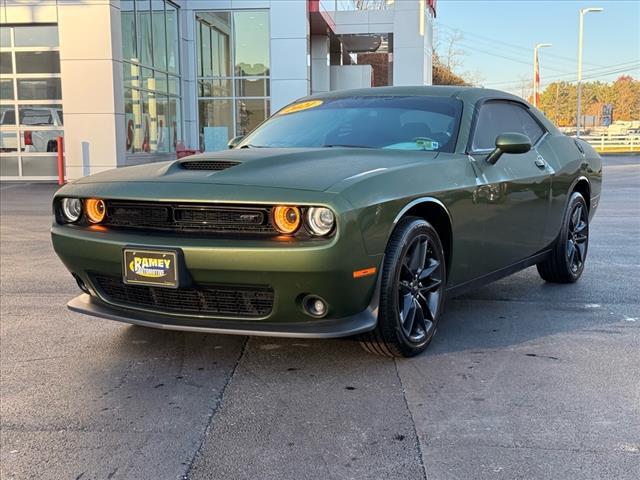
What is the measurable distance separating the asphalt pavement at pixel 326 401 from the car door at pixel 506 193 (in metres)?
0.49

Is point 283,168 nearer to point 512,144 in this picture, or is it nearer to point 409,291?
point 409,291

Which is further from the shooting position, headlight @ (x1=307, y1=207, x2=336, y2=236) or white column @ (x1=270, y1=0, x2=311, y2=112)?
white column @ (x1=270, y1=0, x2=311, y2=112)

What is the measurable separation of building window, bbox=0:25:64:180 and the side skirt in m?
15.4

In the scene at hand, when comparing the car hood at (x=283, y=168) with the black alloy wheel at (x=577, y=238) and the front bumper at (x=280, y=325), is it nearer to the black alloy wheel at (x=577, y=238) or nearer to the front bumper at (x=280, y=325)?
the front bumper at (x=280, y=325)

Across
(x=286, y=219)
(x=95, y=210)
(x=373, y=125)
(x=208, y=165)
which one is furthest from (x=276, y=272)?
(x=373, y=125)

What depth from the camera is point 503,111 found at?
512 cm

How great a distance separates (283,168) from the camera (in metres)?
3.63

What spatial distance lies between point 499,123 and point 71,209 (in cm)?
292

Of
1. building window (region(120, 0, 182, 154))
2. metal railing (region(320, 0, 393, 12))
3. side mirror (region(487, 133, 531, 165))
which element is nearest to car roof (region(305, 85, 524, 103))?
side mirror (region(487, 133, 531, 165))

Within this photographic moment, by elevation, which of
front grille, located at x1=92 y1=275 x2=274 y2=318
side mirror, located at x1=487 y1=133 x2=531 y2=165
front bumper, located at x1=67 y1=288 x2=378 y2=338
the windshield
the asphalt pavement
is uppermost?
the windshield

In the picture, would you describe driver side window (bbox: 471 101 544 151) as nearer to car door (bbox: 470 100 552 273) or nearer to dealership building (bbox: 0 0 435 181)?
car door (bbox: 470 100 552 273)

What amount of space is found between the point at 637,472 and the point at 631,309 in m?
2.62

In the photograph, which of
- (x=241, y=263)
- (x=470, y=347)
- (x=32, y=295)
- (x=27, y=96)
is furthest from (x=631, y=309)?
(x=27, y=96)

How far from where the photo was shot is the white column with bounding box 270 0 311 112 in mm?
21547
